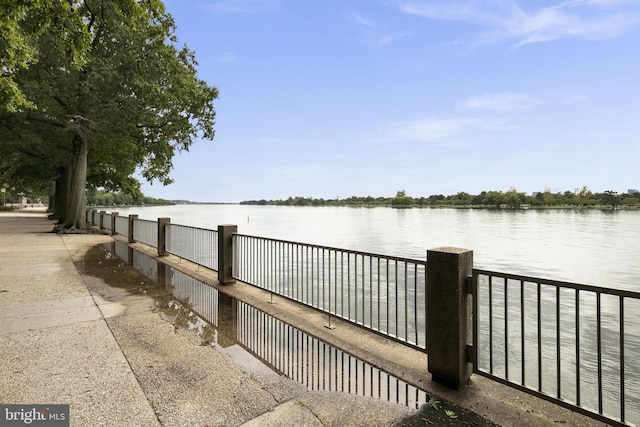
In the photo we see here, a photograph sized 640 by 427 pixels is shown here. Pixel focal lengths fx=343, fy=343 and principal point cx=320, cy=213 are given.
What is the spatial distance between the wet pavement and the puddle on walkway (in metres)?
0.02

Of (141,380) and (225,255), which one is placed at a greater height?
(225,255)

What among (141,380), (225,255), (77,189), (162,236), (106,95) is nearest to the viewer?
(141,380)

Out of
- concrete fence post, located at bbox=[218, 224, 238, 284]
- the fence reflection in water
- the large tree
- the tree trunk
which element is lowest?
the fence reflection in water

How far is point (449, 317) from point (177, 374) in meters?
2.60

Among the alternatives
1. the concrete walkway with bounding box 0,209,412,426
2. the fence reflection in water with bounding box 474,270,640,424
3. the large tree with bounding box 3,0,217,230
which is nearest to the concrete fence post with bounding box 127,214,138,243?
the large tree with bounding box 3,0,217,230

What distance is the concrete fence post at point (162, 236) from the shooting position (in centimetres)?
1013

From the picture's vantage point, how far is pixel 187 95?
1891 cm

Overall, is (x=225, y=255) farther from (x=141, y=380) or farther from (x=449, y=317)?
(x=449, y=317)

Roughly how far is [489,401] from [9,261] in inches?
460

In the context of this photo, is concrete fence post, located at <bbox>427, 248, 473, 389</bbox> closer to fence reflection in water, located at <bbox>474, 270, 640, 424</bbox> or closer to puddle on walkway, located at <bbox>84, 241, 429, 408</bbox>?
fence reflection in water, located at <bbox>474, 270, 640, 424</bbox>

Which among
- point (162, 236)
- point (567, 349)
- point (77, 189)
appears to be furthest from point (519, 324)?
point (77, 189)

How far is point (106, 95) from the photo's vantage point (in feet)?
55.1

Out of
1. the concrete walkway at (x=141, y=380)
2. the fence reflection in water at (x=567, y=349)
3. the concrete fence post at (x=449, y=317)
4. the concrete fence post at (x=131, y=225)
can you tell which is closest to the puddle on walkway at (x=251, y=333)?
the concrete walkway at (x=141, y=380)

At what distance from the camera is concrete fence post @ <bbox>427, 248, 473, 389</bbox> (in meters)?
3.09
